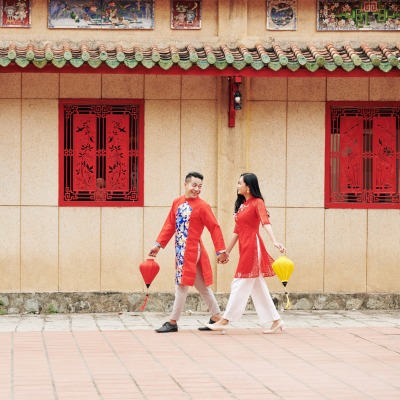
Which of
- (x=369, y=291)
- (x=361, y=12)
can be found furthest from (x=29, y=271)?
(x=361, y=12)

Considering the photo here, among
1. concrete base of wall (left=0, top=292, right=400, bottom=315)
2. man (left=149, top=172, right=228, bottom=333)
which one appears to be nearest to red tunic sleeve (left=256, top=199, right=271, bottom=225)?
man (left=149, top=172, right=228, bottom=333)

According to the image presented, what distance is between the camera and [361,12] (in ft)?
48.4

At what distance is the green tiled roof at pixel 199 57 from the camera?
13.2 meters

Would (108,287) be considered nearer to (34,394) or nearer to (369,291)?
(369,291)

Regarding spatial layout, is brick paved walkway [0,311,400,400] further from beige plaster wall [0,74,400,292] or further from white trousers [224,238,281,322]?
beige plaster wall [0,74,400,292]

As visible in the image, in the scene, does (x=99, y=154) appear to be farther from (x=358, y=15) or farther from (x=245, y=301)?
(x=358, y=15)

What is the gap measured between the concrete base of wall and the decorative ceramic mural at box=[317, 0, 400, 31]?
3.75 metres

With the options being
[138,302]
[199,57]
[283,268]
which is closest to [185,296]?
[283,268]

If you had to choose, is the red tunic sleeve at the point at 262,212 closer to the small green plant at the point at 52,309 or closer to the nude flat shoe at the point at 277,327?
the nude flat shoe at the point at 277,327

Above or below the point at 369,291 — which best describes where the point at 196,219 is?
above

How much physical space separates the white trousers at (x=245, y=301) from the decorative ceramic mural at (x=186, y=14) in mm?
3819

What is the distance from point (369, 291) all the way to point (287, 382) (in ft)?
19.1

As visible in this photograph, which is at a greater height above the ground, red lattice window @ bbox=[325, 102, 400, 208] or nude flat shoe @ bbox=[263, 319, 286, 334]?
red lattice window @ bbox=[325, 102, 400, 208]

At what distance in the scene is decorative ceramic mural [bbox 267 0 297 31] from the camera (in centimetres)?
1470
